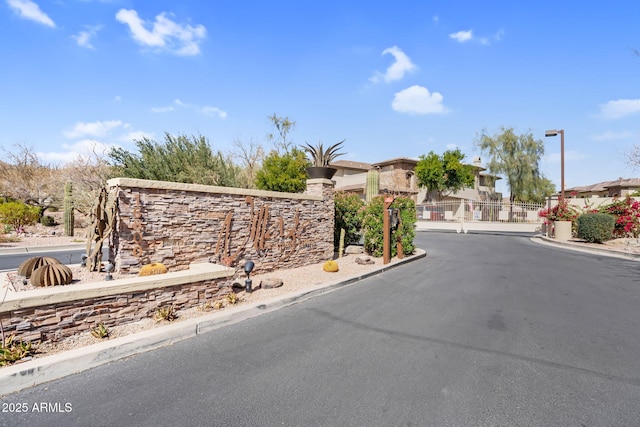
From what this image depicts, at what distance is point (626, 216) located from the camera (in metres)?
17.4

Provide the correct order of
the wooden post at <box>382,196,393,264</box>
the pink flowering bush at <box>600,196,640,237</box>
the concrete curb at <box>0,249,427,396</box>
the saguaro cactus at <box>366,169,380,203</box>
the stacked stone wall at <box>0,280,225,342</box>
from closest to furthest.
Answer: the concrete curb at <box>0,249,427,396</box> → the stacked stone wall at <box>0,280,225,342</box> → the wooden post at <box>382,196,393,264</box> → the pink flowering bush at <box>600,196,640,237</box> → the saguaro cactus at <box>366,169,380,203</box>

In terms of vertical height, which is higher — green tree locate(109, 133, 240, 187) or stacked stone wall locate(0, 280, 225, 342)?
green tree locate(109, 133, 240, 187)

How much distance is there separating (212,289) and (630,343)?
6482mm

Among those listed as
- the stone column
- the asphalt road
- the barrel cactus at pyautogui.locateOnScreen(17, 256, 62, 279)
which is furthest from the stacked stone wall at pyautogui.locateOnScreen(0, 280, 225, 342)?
the stone column

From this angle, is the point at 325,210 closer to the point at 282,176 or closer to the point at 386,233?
the point at 386,233

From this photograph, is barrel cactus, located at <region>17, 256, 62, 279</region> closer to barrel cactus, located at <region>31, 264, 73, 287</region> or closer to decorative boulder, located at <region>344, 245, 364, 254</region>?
barrel cactus, located at <region>31, 264, 73, 287</region>

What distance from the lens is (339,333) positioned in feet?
16.5

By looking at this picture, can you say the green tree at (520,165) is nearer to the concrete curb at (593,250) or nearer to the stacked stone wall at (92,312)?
the concrete curb at (593,250)

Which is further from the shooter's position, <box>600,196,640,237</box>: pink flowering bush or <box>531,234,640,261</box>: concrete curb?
<box>600,196,640,237</box>: pink flowering bush

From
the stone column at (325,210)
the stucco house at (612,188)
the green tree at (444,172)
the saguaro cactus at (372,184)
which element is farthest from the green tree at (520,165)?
the stone column at (325,210)

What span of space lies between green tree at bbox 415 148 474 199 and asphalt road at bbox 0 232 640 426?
34.1 meters

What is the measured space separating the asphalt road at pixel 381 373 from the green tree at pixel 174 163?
9374mm

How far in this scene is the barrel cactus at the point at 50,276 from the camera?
5599 mm

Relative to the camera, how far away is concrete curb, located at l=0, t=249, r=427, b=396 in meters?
3.49
